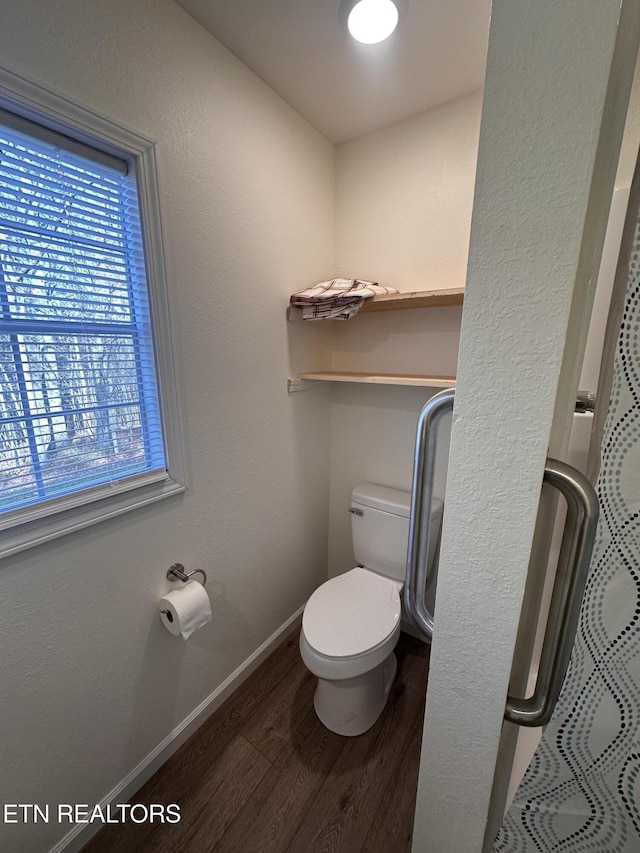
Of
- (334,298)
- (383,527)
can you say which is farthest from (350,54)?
(383,527)

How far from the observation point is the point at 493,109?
0.43 m

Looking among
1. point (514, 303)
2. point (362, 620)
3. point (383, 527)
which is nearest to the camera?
point (514, 303)

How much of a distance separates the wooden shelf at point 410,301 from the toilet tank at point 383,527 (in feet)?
2.93

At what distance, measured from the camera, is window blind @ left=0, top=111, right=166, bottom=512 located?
2.72 ft

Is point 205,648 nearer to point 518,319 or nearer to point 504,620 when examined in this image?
point 504,620

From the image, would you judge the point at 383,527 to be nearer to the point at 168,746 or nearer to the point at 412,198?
the point at 168,746

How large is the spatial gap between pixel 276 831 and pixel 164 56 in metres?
2.43

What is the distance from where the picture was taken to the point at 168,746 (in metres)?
1.28

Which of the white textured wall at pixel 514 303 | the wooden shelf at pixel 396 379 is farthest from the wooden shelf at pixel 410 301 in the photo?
the white textured wall at pixel 514 303

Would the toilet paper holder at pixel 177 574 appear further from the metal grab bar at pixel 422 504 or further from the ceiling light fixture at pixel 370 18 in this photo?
the ceiling light fixture at pixel 370 18

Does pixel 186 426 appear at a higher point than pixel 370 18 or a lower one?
lower

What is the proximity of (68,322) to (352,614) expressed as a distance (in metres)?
1.42

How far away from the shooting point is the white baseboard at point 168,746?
41.1 inches

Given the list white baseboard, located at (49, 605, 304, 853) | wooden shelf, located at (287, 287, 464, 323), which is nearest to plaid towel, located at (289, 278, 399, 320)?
wooden shelf, located at (287, 287, 464, 323)
